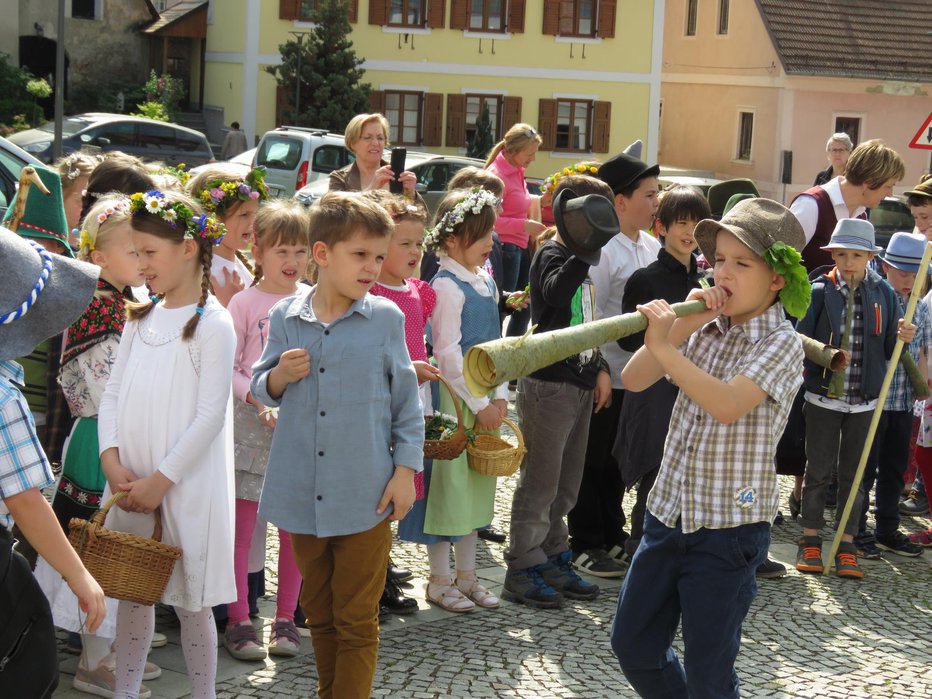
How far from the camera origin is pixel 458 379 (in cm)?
587

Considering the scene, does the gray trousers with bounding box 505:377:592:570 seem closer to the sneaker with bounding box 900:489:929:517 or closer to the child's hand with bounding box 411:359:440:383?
the child's hand with bounding box 411:359:440:383

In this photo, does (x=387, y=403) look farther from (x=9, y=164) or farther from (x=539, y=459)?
(x=9, y=164)

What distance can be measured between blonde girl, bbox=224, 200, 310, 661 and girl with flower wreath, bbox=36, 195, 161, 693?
1.70ft

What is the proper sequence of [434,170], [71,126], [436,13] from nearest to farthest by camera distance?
[434,170] < [71,126] < [436,13]

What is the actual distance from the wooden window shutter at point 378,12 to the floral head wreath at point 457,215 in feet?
103

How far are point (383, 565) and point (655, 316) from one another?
1340 mm

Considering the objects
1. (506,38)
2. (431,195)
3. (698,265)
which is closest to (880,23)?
(506,38)

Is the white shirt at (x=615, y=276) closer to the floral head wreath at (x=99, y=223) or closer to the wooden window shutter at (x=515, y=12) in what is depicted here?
the floral head wreath at (x=99, y=223)

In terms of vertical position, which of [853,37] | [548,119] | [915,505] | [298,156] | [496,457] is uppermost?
[853,37]

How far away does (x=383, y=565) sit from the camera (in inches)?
174

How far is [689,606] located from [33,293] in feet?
7.22

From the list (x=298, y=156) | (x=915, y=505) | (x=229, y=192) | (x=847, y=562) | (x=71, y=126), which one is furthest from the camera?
(x=71, y=126)

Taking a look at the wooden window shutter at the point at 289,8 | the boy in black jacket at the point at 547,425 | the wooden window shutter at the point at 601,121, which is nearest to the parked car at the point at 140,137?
the wooden window shutter at the point at 289,8

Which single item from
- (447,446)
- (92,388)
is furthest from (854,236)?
(92,388)
